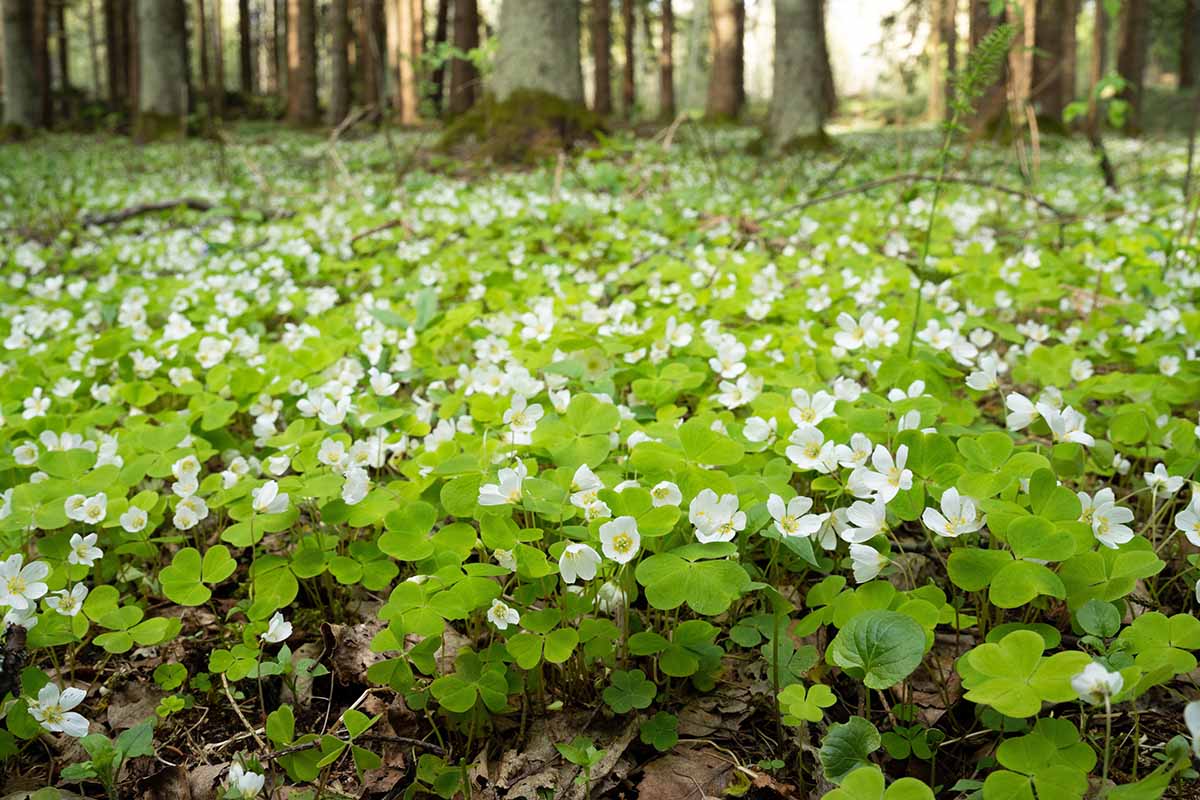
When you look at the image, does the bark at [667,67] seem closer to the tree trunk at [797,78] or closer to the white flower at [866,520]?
the tree trunk at [797,78]

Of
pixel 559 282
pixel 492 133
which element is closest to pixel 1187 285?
pixel 559 282

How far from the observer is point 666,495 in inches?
64.2

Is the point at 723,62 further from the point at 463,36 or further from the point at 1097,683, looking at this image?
the point at 1097,683

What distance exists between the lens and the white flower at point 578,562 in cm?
144

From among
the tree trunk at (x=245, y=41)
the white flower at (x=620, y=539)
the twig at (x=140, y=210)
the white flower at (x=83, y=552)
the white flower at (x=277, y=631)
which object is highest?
the tree trunk at (x=245, y=41)

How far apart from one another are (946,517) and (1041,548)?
16 centimetres

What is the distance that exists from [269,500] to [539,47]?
8.69 m

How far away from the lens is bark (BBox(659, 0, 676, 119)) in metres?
20.2

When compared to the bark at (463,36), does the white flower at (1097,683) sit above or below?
below

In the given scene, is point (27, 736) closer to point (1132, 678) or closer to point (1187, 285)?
point (1132, 678)

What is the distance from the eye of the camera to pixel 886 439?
76.2 inches

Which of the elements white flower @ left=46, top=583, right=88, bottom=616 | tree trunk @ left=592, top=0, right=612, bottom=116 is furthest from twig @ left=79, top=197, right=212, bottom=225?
tree trunk @ left=592, top=0, right=612, bottom=116

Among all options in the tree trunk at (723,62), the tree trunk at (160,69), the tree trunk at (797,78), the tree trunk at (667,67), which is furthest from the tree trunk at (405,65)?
the tree trunk at (797,78)

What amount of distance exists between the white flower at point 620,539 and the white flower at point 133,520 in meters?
1.12
